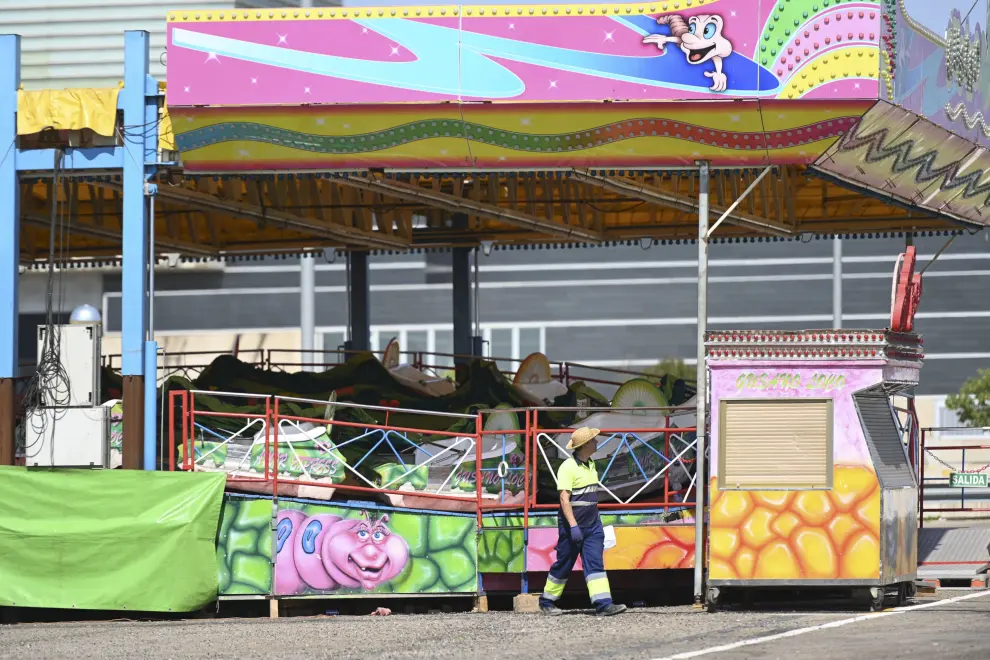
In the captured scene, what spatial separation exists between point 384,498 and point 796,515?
4187mm

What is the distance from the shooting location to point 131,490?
624 inches

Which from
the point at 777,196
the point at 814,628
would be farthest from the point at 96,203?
the point at 814,628

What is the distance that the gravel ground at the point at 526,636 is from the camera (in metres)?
11.6

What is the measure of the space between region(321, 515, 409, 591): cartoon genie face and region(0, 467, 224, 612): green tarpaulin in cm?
113

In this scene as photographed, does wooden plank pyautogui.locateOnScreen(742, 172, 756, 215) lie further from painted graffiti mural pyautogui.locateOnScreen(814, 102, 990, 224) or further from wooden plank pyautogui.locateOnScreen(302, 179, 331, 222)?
wooden plank pyautogui.locateOnScreen(302, 179, 331, 222)

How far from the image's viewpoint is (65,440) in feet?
52.6

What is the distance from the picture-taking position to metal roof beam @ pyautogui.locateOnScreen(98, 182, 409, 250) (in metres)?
19.0

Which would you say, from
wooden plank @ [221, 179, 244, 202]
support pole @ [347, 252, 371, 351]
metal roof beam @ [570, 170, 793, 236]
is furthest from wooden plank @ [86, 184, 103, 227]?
metal roof beam @ [570, 170, 793, 236]

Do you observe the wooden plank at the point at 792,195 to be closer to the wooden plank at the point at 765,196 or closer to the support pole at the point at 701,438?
the wooden plank at the point at 765,196

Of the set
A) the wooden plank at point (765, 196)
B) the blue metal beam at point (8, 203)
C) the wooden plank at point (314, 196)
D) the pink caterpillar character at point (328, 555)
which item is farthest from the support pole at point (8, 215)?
the wooden plank at point (765, 196)

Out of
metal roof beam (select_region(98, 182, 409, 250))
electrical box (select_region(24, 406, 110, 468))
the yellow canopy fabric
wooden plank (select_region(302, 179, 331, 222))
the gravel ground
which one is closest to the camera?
the gravel ground

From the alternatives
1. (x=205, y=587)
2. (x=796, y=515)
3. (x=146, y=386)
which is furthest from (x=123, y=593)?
(x=796, y=515)

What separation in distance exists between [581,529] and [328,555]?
9.02 feet

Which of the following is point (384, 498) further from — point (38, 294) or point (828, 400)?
point (38, 294)
